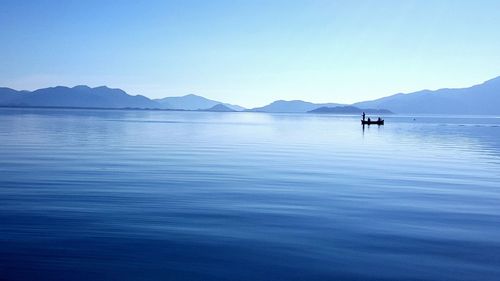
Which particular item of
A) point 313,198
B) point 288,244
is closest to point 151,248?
point 288,244

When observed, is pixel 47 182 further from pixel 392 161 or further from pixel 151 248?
pixel 392 161

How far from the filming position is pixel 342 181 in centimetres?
2438

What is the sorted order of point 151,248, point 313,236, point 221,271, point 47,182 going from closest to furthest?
1. point 221,271
2. point 151,248
3. point 313,236
4. point 47,182

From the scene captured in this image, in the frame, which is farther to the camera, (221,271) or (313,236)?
(313,236)

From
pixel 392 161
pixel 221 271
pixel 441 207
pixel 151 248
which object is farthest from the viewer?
pixel 392 161

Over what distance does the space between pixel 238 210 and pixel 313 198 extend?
161 inches

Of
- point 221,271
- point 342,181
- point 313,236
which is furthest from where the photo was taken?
point 342,181

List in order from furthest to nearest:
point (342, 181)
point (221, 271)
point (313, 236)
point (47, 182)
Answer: point (342, 181)
point (47, 182)
point (313, 236)
point (221, 271)

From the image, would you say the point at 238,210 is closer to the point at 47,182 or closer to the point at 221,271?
the point at 221,271

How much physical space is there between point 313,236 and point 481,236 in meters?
5.03

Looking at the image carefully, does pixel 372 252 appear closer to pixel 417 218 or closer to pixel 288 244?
pixel 288 244

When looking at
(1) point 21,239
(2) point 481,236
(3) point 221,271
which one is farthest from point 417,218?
(1) point 21,239

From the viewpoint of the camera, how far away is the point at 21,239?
12.1 meters

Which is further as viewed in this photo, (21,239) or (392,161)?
(392,161)
